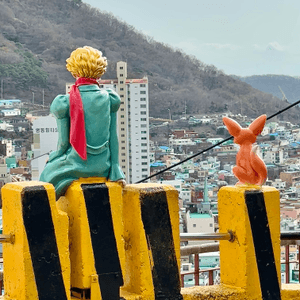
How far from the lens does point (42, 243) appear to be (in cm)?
392

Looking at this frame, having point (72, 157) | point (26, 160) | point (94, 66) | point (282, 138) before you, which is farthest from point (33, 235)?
point (282, 138)

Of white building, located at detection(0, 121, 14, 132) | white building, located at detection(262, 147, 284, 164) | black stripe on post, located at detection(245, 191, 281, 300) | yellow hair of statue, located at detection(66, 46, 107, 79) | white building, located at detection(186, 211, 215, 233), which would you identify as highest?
white building, located at detection(0, 121, 14, 132)

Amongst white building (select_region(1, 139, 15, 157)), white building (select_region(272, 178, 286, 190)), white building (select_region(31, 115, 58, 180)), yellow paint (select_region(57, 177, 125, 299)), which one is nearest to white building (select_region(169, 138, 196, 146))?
white building (select_region(272, 178, 286, 190))

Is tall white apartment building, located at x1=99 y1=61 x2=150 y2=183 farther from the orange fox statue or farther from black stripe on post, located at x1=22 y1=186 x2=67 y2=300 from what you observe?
black stripe on post, located at x1=22 y1=186 x2=67 y2=300

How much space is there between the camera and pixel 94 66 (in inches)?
178

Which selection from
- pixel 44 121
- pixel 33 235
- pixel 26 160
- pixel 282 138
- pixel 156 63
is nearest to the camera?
pixel 33 235

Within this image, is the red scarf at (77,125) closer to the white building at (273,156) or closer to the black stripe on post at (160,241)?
the black stripe on post at (160,241)

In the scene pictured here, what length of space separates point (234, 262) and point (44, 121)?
81888 mm

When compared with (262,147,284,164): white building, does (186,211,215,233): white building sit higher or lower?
lower

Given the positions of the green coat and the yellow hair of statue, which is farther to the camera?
the yellow hair of statue

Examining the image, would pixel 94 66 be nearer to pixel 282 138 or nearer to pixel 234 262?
pixel 234 262

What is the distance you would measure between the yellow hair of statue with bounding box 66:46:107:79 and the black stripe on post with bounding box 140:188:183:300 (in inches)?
30.9

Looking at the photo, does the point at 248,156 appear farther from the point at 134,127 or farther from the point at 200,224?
the point at 134,127

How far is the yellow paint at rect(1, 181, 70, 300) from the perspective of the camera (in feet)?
12.6
